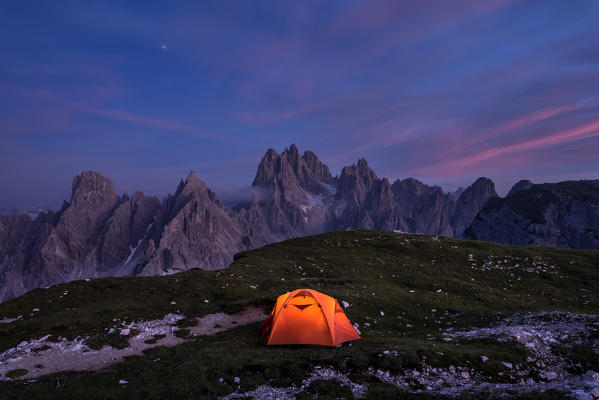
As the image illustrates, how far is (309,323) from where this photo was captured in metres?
17.5

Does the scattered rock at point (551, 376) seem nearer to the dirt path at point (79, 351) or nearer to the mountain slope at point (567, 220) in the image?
Answer: the dirt path at point (79, 351)

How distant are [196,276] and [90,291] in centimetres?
942

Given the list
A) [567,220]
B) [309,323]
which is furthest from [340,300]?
[567,220]

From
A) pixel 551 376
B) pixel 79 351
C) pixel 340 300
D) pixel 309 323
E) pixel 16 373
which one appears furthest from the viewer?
pixel 340 300

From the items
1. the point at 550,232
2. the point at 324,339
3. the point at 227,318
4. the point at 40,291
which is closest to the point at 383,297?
the point at 324,339

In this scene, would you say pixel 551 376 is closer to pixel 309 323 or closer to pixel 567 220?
pixel 309 323

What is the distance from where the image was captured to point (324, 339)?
55.5ft

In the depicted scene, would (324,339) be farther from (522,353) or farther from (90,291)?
(90,291)

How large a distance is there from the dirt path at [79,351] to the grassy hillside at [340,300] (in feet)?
2.82

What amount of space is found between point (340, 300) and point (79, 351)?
18.1 metres

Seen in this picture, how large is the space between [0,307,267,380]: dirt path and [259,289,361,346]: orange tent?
210 inches

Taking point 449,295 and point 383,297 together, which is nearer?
point 383,297

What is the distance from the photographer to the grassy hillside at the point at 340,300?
13.0 metres

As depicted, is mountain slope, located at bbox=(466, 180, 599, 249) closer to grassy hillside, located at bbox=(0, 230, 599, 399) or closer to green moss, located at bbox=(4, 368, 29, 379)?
grassy hillside, located at bbox=(0, 230, 599, 399)
